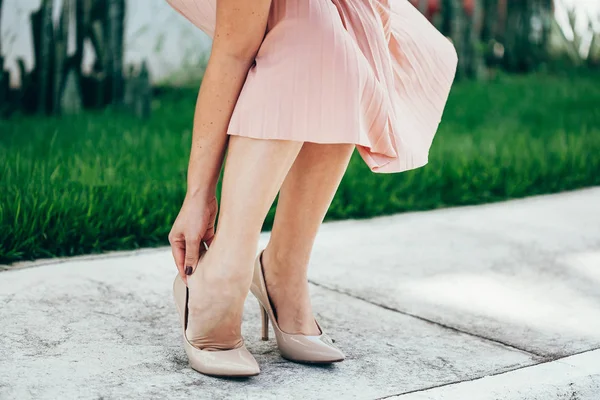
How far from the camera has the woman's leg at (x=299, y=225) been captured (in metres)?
1.96

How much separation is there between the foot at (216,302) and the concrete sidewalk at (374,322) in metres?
0.08

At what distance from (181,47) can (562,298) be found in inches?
131

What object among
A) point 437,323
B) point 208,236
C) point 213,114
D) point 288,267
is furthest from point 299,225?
point 437,323

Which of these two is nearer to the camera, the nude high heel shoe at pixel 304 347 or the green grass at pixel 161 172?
the nude high heel shoe at pixel 304 347

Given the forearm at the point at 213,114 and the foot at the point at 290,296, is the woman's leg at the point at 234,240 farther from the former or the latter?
the foot at the point at 290,296

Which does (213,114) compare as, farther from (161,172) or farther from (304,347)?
(161,172)

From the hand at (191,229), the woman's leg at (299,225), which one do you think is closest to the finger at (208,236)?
the hand at (191,229)

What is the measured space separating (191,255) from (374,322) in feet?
2.02

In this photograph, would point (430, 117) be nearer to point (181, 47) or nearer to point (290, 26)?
point (290, 26)

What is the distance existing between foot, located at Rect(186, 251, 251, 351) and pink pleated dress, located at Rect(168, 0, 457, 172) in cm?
29

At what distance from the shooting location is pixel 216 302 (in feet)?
6.06

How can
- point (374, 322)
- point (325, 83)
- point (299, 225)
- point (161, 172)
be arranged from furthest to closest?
point (161, 172) → point (374, 322) → point (299, 225) → point (325, 83)

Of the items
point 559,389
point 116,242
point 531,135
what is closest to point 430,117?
point 559,389

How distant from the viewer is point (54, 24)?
4715 mm
